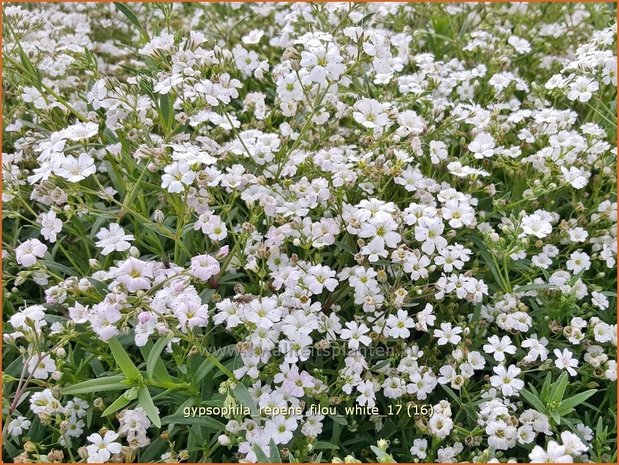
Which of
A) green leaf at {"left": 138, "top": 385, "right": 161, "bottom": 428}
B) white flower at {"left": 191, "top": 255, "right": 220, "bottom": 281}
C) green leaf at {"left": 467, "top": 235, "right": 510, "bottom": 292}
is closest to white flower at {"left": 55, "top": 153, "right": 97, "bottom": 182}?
white flower at {"left": 191, "top": 255, "right": 220, "bottom": 281}

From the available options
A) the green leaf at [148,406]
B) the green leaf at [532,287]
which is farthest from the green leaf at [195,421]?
the green leaf at [532,287]

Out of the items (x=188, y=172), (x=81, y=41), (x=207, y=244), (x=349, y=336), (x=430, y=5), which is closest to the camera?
(x=188, y=172)

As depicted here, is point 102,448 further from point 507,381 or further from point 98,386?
point 507,381

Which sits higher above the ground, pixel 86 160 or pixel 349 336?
pixel 86 160

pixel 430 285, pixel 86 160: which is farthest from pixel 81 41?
pixel 430 285

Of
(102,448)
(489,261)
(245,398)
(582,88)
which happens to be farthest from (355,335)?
(582,88)

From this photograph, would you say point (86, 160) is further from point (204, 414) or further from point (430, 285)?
point (430, 285)
